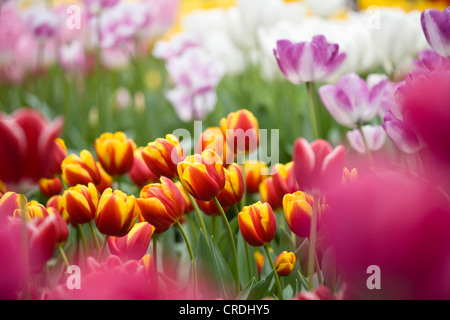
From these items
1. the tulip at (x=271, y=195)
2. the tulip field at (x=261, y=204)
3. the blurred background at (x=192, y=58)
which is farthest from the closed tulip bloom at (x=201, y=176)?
the blurred background at (x=192, y=58)

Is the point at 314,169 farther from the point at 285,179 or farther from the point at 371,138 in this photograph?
the point at 371,138

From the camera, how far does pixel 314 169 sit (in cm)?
34

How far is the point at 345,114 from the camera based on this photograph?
534 mm

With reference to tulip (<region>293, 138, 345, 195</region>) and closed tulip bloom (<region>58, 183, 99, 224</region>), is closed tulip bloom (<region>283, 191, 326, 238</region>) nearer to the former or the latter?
tulip (<region>293, 138, 345, 195</region>)

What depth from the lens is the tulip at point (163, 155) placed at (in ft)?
1.32

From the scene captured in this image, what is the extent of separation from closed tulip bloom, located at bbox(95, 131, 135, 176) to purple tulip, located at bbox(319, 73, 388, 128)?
0.69ft

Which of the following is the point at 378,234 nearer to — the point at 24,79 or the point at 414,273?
the point at 414,273

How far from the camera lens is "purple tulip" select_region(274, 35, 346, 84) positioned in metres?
0.52

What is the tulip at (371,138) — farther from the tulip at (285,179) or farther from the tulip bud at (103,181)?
the tulip bud at (103,181)

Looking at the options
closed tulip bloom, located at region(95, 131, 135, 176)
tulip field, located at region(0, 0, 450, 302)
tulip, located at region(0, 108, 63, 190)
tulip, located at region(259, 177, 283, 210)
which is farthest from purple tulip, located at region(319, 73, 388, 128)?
tulip, located at region(0, 108, 63, 190)

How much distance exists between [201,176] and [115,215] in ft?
0.23

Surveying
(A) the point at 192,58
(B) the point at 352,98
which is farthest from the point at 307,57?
(A) the point at 192,58

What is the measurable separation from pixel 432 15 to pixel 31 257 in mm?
370
